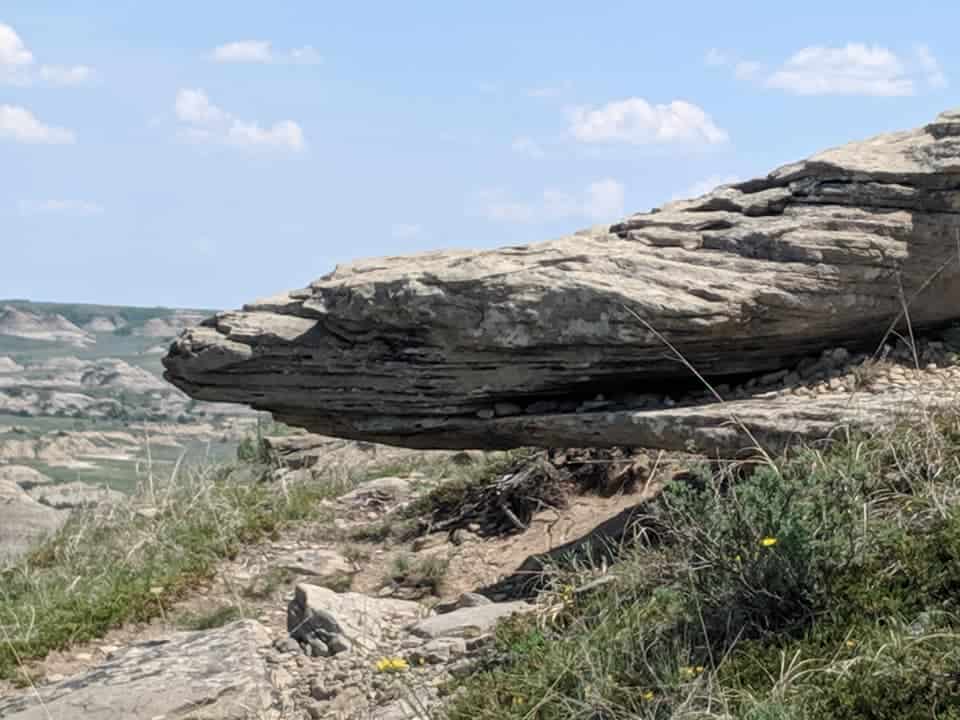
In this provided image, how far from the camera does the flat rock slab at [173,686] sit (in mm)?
6688

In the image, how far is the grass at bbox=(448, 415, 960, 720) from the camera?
16.4 ft

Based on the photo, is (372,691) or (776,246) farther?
(776,246)

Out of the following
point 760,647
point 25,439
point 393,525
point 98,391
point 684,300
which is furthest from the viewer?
point 98,391

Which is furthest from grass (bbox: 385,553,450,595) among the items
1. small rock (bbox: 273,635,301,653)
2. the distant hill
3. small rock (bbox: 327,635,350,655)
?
the distant hill

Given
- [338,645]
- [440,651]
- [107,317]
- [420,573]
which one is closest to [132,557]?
[420,573]

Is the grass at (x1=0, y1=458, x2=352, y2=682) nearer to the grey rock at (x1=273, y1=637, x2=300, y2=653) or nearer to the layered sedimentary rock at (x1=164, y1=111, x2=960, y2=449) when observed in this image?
the grey rock at (x1=273, y1=637, x2=300, y2=653)

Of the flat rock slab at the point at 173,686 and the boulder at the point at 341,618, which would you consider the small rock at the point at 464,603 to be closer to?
the boulder at the point at 341,618

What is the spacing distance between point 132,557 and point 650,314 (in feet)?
14.8

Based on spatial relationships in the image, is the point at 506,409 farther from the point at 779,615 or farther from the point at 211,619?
the point at 779,615

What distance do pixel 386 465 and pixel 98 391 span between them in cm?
5011

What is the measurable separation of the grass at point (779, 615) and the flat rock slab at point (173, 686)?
1.34 meters

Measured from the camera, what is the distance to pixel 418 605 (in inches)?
307

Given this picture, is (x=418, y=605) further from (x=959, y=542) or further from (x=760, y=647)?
(x=959, y=542)

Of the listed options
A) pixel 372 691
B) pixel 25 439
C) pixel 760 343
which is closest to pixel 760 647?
pixel 372 691
